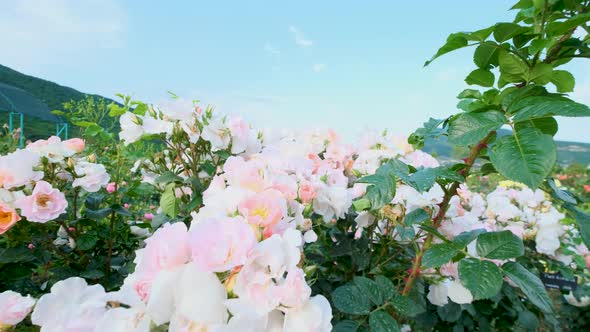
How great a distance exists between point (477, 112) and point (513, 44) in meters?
0.18

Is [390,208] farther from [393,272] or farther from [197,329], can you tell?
[197,329]

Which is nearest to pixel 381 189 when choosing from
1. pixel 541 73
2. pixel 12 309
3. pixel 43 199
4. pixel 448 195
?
pixel 448 195

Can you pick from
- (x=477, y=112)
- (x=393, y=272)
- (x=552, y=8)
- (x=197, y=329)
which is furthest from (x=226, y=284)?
(x=393, y=272)

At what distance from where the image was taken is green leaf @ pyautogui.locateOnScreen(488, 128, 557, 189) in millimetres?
599

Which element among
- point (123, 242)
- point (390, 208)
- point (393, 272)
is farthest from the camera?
point (123, 242)

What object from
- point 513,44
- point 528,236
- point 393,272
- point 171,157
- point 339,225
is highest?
point 513,44

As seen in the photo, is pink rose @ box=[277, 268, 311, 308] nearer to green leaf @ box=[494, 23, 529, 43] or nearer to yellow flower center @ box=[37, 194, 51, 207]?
green leaf @ box=[494, 23, 529, 43]

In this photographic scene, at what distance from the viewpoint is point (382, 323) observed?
0.88 m

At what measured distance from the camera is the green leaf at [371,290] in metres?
0.96

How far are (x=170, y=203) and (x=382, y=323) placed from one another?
85 centimetres

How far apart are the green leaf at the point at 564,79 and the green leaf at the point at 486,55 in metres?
0.11

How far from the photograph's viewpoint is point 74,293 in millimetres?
674

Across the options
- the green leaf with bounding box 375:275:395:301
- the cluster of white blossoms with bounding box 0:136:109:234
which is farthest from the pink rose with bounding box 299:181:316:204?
the cluster of white blossoms with bounding box 0:136:109:234

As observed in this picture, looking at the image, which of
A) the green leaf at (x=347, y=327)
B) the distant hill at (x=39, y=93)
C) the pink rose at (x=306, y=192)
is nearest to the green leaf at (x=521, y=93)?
the pink rose at (x=306, y=192)
